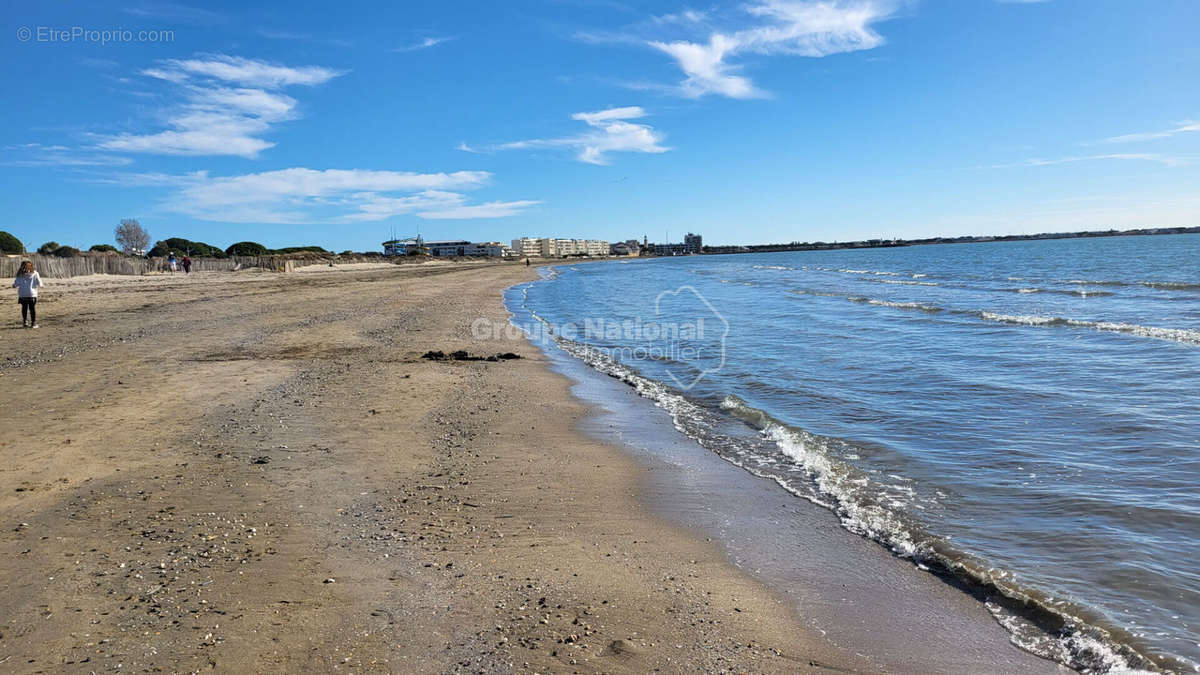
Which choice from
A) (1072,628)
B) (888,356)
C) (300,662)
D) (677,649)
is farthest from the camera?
(888,356)

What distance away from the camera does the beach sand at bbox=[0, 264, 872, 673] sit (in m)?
3.39

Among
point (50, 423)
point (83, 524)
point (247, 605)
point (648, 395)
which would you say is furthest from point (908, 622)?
point (50, 423)

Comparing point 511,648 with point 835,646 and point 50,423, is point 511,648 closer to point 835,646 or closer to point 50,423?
point 835,646

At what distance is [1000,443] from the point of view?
7707 millimetres

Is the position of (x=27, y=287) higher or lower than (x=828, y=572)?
higher

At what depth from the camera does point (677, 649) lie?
137 inches

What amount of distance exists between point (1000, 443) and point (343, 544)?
7.03 metres

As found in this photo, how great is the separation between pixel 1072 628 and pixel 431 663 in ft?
11.9

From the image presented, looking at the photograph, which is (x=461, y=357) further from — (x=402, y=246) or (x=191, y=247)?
(x=402, y=246)

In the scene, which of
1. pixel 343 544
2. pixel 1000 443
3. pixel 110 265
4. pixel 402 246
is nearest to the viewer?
pixel 343 544

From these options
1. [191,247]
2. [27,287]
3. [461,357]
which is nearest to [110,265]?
[27,287]

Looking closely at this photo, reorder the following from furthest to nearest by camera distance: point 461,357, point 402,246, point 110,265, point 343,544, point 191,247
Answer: point 402,246 → point 191,247 → point 110,265 → point 461,357 → point 343,544

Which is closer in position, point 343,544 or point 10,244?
point 343,544

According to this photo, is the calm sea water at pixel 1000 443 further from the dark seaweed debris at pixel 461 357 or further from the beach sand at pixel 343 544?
the dark seaweed debris at pixel 461 357
